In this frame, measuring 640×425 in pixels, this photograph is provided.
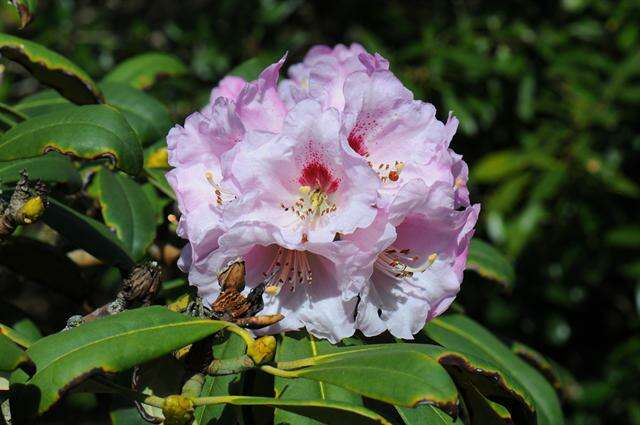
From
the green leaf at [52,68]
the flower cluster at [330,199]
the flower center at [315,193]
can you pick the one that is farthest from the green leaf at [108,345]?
the green leaf at [52,68]

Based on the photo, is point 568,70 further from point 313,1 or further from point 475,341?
Answer: point 475,341

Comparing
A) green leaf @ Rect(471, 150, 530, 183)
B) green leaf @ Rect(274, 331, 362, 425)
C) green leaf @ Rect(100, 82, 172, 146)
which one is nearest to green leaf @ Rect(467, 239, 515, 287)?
green leaf @ Rect(274, 331, 362, 425)

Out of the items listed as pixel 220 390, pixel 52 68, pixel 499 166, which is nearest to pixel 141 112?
pixel 52 68

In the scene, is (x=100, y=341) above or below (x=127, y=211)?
above

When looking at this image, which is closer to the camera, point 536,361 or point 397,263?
point 397,263

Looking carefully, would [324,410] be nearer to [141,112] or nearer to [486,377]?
[486,377]

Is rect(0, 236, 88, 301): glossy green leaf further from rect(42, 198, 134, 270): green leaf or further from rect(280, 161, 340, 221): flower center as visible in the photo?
rect(280, 161, 340, 221): flower center

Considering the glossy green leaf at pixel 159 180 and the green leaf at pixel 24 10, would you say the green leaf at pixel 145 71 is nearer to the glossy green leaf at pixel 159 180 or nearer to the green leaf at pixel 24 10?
the glossy green leaf at pixel 159 180
